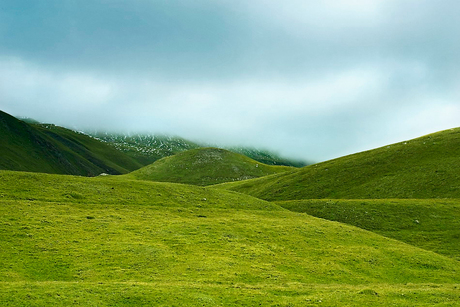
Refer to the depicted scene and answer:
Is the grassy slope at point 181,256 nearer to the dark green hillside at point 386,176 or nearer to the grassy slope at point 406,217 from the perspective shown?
the grassy slope at point 406,217

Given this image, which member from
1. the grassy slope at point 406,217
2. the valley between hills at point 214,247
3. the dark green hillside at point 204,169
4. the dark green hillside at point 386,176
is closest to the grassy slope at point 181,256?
the valley between hills at point 214,247

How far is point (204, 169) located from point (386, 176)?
107 m

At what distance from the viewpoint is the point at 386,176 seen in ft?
268

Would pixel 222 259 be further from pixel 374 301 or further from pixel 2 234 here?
pixel 2 234

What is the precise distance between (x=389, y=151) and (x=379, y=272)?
Result: 67.9 m

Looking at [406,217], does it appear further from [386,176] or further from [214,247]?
[214,247]

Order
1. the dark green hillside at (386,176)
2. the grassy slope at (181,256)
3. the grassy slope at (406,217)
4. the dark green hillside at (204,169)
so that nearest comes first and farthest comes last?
the grassy slope at (181,256), the grassy slope at (406,217), the dark green hillside at (386,176), the dark green hillside at (204,169)

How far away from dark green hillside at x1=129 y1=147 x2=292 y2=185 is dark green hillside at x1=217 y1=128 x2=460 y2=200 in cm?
6463

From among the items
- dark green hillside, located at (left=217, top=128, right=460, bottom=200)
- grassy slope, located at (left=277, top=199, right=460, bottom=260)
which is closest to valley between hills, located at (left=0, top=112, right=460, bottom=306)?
grassy slope, located at (left=277, top=199, right=460, bottom=260)

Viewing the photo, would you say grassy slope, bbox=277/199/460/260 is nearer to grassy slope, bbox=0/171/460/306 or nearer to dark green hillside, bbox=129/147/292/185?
grassy slope, bbox=0/171/460/306

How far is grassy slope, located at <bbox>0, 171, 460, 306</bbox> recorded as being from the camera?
80.3 ft

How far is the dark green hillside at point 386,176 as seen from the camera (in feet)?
240

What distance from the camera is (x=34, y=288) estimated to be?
23609 mm

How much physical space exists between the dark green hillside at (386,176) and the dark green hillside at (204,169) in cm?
6463
